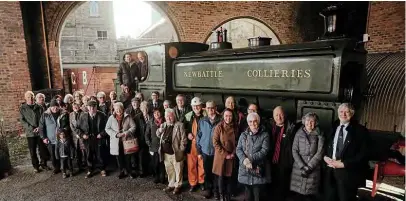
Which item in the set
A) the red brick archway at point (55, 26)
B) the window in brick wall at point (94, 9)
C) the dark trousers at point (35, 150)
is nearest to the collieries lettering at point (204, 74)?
the dark trousers at point (35, 150)

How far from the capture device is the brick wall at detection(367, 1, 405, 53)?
24.7ft

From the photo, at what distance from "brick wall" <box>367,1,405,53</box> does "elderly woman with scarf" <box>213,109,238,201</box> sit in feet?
22.8

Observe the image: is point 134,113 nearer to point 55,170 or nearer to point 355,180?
point 55,170

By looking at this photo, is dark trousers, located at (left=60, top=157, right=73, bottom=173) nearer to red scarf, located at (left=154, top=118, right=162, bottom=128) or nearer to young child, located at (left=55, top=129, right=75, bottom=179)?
young child, located at (left=55, top=129, right=75, bottom=179)

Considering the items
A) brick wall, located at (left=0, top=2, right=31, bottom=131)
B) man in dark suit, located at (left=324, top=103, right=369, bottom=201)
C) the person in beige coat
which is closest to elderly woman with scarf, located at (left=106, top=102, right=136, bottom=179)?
the person in beige coat

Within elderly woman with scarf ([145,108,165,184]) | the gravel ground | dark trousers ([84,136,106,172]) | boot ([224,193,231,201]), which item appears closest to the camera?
boot ([224,193,231,201])

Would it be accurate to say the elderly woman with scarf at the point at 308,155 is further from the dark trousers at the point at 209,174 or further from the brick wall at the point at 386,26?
the brick wall at the point at 386,26

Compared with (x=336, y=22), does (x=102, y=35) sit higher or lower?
higher

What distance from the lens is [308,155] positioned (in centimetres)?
319

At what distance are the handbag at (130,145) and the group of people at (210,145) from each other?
109 mm

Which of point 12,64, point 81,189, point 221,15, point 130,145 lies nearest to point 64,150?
point 81,189

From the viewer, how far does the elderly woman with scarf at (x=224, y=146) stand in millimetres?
3723

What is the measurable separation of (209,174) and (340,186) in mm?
1891

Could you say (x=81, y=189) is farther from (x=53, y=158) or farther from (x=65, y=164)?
(x=53, y=158)
